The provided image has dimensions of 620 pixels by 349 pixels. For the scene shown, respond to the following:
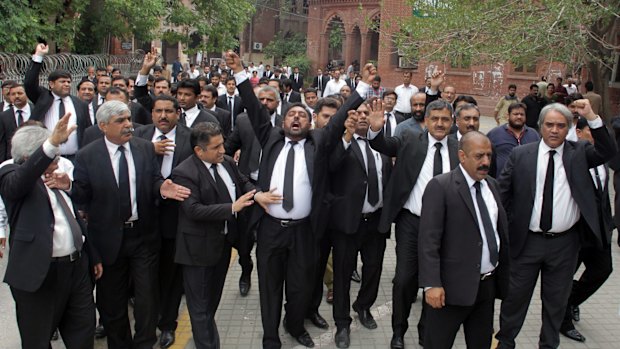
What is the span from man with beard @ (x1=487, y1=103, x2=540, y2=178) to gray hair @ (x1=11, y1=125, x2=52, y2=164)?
4.48 m

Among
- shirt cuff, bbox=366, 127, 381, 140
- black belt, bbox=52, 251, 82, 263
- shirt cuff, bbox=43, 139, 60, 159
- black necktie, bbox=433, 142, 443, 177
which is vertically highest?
shirt cuff, bbox=366, 127, 381, 140

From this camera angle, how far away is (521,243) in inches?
192

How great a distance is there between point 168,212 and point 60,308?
Answer: 1.36m

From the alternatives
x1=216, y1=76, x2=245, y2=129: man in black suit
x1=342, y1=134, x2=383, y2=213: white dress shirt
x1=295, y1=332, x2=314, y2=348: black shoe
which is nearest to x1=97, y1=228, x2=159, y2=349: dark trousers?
x1=295, y1=332, x2=314, y2=348: black shoe

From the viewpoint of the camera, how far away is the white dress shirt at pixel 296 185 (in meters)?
4.99

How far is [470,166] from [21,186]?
2.92 m

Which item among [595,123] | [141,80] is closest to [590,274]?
[595,123]

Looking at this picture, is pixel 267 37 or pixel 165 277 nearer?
pixel 165 277

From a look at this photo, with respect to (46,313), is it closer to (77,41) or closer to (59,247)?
(59,247)

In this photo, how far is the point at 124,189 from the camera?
4.66 metres

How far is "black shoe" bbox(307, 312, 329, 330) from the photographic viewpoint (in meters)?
5.68

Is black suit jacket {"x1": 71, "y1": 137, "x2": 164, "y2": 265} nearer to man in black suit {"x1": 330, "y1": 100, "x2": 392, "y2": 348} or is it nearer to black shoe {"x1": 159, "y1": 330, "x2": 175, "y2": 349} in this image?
black shoe {"x1": 159, "y1": 330, "x2": 175, "y2": 349}

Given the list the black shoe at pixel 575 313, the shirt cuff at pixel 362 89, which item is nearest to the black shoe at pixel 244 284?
the shirt cuff at pixel 362 89

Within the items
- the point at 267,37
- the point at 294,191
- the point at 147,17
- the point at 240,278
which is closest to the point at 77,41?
the point at 147,17
